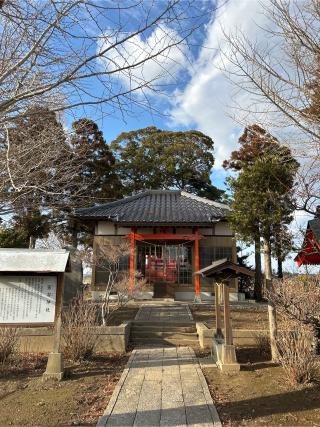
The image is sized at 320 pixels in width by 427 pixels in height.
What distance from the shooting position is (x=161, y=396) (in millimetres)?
5316

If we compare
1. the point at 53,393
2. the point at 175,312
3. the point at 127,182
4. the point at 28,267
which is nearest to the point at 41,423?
the point at 53,393

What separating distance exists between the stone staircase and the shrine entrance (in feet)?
24.0

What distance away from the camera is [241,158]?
2175cm

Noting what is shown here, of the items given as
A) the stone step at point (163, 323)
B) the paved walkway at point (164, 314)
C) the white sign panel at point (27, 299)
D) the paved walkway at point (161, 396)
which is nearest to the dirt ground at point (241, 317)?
the paved walkway at point (164, 314)

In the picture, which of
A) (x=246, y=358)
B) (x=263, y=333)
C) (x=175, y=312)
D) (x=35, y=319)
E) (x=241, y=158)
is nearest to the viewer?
(x=35, y=319)

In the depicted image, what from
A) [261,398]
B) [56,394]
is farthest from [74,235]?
[261,398]

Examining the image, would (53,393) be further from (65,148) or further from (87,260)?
(87,260)

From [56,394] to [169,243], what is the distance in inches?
507

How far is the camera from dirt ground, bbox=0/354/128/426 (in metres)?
4.57

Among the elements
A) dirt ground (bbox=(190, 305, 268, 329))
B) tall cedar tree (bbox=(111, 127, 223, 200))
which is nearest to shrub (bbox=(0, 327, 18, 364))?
dirt ground (bbox=(190, 305, 268, 329))

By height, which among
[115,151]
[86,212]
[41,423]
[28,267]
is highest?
[115,151]

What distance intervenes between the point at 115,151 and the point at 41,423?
2730 centimetres

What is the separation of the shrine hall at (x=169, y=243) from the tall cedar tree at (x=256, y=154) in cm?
141

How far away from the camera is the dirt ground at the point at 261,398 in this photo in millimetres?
4484
